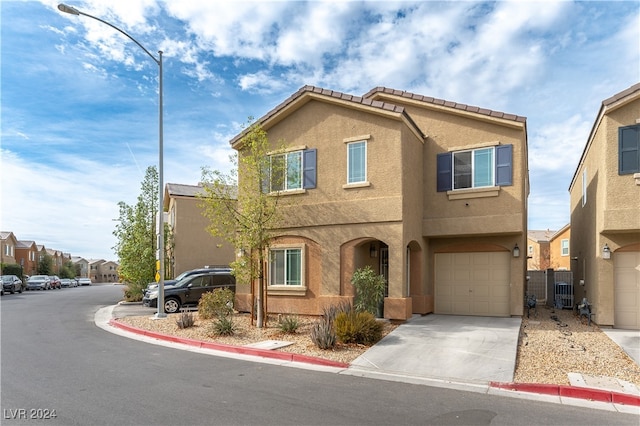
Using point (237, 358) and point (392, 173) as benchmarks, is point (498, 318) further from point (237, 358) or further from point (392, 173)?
point (237, 358)

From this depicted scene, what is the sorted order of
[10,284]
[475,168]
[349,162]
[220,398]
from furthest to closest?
[10,284]
[475,168]
[349,162]
[220,398]

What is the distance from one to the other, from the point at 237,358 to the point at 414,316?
678 centimetres

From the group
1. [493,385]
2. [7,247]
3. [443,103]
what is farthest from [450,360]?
[7,247]

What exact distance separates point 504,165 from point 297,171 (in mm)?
6939

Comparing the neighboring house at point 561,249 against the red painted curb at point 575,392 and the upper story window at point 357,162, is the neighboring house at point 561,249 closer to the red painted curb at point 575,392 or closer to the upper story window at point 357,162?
the upper story window at point 357,162

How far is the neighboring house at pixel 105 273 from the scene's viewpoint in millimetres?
116575

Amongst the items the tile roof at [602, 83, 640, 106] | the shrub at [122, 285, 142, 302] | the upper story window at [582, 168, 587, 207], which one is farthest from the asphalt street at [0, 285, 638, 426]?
the shrub at [122, 285, 142, 302]

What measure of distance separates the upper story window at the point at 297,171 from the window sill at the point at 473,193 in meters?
4.83

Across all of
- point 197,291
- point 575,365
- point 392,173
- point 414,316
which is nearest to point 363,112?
point 392,173

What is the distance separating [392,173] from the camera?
13945mm

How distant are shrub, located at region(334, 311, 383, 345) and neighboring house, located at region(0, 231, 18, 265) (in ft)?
197

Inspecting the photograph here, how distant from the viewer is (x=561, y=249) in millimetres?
40719

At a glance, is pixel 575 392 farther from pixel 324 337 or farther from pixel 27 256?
pixel 27 256
